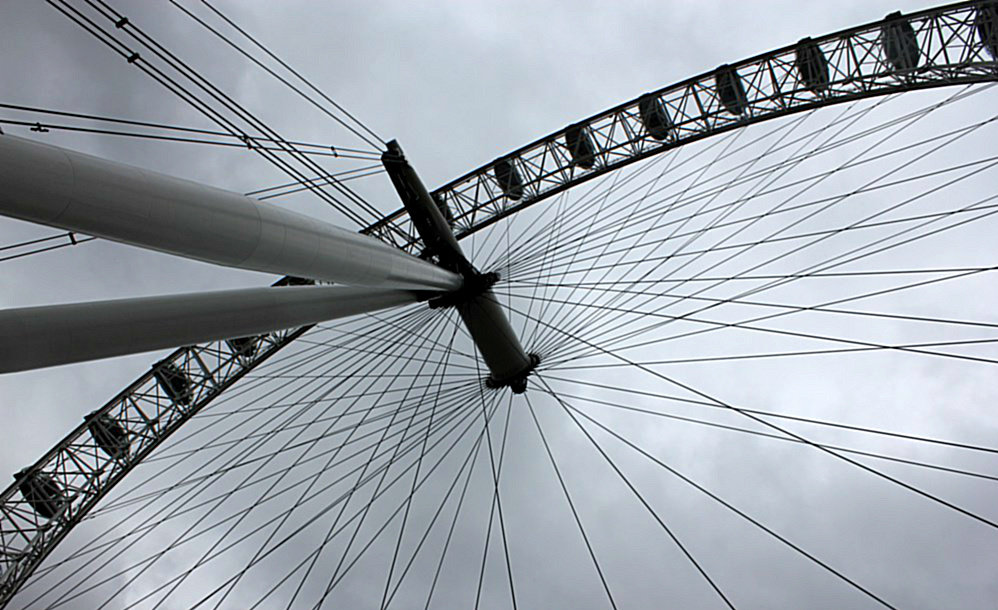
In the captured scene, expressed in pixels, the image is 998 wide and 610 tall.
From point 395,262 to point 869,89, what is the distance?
502 inches

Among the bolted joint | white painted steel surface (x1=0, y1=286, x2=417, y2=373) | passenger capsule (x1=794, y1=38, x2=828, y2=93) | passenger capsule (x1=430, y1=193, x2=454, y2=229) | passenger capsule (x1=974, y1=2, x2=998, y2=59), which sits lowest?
the bolted joint

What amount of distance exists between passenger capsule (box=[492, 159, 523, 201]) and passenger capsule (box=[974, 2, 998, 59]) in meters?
11.5

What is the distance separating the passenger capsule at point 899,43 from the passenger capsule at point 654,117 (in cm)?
530

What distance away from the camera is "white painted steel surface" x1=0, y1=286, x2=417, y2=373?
211 inches

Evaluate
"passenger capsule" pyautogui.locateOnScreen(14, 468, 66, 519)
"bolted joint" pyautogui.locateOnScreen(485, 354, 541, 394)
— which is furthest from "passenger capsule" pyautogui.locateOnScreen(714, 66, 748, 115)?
"passenger capsule" pyautogui.locateOnScreen(14, 468, 66, 519)

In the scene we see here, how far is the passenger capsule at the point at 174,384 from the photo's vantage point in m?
21.2

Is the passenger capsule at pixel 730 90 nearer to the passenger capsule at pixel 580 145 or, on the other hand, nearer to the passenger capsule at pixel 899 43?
the passenger capsule at pixel 899 43

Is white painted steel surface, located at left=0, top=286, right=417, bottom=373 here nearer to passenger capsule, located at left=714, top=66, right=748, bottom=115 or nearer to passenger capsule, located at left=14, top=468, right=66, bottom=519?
passenger capsule, located at left=714, top=66, right=748, bottom=115

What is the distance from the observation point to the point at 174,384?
21.3 m

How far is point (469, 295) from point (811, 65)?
33.7ft

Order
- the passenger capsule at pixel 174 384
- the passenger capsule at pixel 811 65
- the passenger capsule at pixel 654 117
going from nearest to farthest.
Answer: the passenger capsule at pixel 811 65, the passenger capsule at pixel 654 117, the passenger capsule at pixel 174 384

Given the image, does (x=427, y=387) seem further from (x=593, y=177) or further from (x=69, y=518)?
(x=69, y=518)

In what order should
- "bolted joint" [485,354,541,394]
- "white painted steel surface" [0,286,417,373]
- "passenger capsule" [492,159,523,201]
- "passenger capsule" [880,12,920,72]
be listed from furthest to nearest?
"passenger capsule" [492,159,523,201], "bolted joint" [485,354,541,394], "passenger capsule" [880,12,920,72], "white painted steel surface" [0,286,417,373]

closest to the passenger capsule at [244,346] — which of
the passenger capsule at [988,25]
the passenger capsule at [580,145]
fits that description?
the passenger capsule at [580,145]
